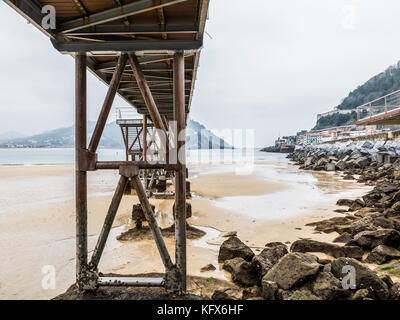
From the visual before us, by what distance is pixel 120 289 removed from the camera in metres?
3.76

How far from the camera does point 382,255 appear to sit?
480 cm

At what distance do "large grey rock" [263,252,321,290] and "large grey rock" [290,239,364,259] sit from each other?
1.84 metres

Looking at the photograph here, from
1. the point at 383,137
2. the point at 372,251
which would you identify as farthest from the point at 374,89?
the point at 372,251

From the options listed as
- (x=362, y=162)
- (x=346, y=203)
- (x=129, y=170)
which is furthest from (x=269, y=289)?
(x=362, y=162)

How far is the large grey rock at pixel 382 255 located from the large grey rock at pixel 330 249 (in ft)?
0.86

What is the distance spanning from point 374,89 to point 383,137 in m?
91.3

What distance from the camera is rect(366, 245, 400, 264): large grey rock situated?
15.7 ft

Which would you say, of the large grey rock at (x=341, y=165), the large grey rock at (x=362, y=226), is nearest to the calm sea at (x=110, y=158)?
the large grey rock at (x=341, y=165)

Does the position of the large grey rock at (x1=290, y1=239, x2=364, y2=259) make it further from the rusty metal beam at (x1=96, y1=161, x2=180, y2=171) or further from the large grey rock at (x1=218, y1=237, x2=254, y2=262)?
the rusty metal beam at (x1=96, y1=161, x2=180, y2=171)

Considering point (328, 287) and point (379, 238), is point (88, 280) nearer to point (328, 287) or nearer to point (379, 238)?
point (328, 287)

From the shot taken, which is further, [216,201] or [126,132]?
[126,132]

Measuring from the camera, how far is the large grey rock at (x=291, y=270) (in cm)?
360

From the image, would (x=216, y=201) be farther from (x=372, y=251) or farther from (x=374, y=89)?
(x=374, y=89)

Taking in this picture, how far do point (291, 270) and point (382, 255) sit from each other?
2408 mm
